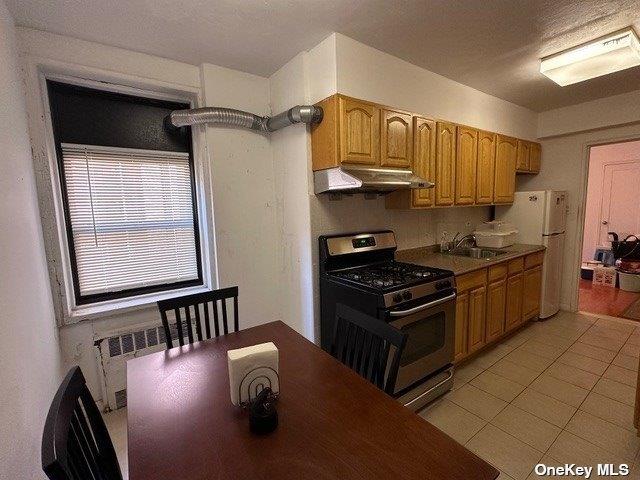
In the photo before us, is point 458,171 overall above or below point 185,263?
above

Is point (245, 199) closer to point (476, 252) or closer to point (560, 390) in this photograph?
point (476, 252)

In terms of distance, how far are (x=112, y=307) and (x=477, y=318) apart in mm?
2842

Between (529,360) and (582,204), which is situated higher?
(582,204)

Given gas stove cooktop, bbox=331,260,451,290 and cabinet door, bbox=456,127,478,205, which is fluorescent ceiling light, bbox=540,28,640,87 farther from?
gas stove cooktop, bbox=331,260,451,290

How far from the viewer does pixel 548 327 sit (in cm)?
335

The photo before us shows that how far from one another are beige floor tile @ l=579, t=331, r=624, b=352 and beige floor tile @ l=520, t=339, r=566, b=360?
0.38 meters

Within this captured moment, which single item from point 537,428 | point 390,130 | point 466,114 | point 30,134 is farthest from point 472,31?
point 30,134

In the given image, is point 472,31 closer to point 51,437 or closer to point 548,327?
point 51,437

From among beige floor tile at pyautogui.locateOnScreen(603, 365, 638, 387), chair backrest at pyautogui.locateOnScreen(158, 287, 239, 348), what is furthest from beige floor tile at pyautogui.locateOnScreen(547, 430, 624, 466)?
chair backrest at pyautogui.locateOnScreen(158, 287, 239, 348)

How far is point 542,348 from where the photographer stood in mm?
2867

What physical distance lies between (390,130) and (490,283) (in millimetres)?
1613

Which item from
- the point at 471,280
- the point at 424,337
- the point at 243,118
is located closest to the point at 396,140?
the point at 243,118

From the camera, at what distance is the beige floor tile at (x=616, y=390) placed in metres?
2.11

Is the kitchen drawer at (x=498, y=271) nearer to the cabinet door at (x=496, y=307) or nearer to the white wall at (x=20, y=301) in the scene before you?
the cabinet door at (x=496, y=307)
